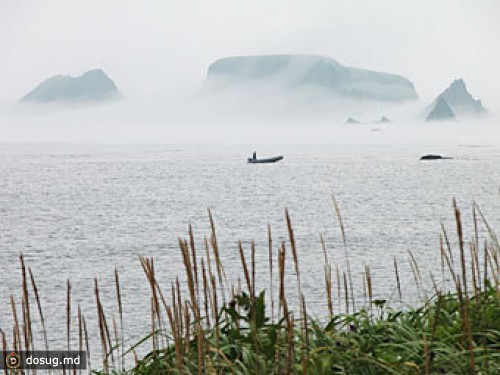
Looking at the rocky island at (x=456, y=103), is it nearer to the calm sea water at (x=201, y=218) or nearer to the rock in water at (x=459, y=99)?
the rock in water at (x=459, y=99)

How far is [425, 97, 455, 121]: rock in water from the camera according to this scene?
148 m

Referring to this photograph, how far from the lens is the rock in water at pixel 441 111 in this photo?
147500mm

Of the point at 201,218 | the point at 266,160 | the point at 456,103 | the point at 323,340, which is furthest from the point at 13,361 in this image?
the point at 456,103

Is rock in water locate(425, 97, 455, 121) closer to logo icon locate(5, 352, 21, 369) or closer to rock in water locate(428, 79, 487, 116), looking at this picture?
rock in water locate(428, 79, 487, 116)

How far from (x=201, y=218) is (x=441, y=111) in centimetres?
11895

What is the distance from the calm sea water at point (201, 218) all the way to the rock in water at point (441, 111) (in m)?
66.9

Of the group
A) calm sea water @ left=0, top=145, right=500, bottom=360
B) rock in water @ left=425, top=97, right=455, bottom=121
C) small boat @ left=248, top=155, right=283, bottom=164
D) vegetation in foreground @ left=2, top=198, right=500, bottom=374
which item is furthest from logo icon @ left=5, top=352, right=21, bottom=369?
rock in water @ left=425, top=97, right=455, bottom=121

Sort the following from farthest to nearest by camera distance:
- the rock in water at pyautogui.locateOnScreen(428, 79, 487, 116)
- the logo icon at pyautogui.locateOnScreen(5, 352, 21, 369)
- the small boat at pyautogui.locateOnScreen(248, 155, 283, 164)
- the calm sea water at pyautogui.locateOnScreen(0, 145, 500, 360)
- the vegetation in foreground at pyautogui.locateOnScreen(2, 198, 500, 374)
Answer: the rock in water at pyautogui.locateOnScreen(428, 79, 487, 116) < the small boat at pyautogui.locateOnScreen(248, 155, 283, 164) < the calm sea water at pyautogui.locateOnScreen(0, 145, 500, 360) < the logo icon at pyautogui.locateOnScreen(5, 352, 21, 369) < the vegetation in foreground at pyautogui.locateOnScreen(2, 198, 500, 374)

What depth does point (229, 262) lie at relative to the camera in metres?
23.8

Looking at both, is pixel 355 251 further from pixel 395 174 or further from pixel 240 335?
pixel 395 174

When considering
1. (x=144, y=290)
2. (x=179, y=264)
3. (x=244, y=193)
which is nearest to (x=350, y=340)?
(x=144, y=290)

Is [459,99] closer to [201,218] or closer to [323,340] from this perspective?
[201,218]

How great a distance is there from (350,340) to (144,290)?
49.7 ft

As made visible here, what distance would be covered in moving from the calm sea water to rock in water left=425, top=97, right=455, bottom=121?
66.9 metres
